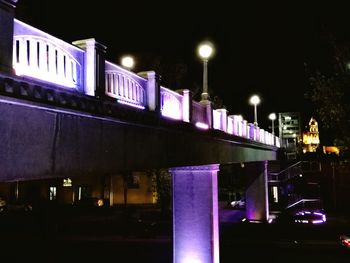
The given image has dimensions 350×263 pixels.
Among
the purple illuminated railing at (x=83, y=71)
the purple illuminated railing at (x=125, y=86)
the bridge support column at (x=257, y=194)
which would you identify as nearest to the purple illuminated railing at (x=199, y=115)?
the purple illuminated railing at (x=83, y=71)

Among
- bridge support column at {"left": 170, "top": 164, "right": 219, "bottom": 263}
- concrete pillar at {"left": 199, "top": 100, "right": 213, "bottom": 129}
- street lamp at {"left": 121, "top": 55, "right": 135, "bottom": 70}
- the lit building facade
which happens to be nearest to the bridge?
concrete pillar at {"left": 199, "top": 100, "right": 213, "bottom": 129}

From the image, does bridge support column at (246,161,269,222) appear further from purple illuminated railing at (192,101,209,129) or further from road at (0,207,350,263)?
purple illuminated railing at (192,101,209,129)

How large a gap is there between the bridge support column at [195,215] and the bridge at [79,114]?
4.47 feet

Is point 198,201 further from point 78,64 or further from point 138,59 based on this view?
point 138,59

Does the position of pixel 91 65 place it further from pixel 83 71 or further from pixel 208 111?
pixel 208 111

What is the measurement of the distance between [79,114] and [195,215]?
8.86m

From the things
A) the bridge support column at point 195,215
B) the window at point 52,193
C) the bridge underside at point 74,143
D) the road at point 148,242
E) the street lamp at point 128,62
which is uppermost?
the street lamp at point 128,62

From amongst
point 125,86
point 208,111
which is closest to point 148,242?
point 208,111

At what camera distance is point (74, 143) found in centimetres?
645

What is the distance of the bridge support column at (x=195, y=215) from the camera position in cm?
1410

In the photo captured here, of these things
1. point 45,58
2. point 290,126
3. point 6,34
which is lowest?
point 45,58

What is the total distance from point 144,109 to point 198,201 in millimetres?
6441

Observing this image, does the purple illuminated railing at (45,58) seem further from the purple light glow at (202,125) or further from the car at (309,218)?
the car at (309,218)

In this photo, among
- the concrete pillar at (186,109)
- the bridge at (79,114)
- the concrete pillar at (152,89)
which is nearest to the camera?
the bridge at (79,114)
